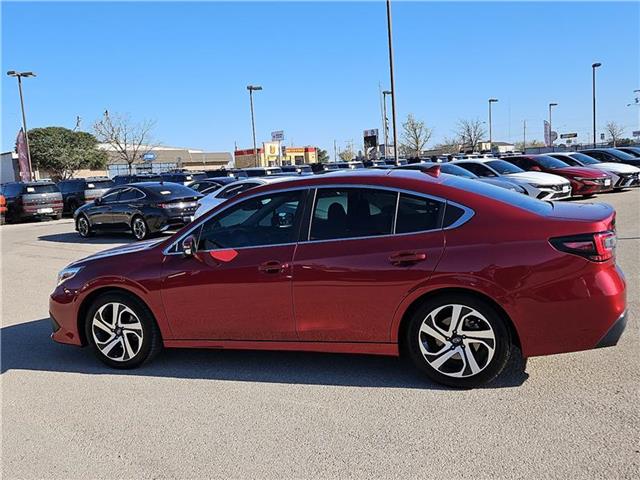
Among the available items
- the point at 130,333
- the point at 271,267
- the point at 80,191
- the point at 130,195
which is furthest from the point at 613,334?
the point at 80,191

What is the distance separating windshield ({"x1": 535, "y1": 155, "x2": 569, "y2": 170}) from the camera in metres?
19.7

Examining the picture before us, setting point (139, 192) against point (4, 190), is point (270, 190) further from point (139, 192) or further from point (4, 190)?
point (4, 190)

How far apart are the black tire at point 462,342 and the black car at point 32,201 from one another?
72.9 feet

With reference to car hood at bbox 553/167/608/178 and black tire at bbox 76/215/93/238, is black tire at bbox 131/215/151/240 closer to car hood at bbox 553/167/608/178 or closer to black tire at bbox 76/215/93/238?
black tire at bbox 76/215/93/238

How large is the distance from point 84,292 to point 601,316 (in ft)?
13.4

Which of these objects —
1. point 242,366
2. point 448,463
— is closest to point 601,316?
A: point 448,463

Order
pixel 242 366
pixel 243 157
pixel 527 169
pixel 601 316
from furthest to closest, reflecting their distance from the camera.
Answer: pixel 243 157 < pixel 527 169 < pixel 242 366 < pixel 601 316

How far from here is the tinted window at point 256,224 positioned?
464 centimetres

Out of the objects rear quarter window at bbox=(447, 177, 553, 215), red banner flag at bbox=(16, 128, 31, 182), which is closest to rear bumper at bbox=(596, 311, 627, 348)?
rear quarter window at bbox=(447, 177, 553, 215)

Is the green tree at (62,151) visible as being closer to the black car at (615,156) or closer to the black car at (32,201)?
the black car at (32,201)

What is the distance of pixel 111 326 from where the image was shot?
16.7 ft

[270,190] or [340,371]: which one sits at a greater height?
[270,190]

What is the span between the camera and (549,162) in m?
20.0

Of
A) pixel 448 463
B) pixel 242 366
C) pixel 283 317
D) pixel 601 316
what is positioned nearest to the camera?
pixel 448 463
